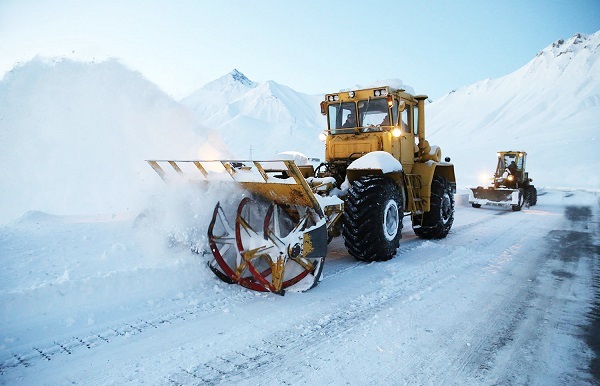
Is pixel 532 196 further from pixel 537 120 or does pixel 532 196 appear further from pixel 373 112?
pixel 537 120

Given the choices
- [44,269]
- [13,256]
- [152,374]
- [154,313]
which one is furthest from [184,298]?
[13,256]

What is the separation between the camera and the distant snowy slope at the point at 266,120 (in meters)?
50.0

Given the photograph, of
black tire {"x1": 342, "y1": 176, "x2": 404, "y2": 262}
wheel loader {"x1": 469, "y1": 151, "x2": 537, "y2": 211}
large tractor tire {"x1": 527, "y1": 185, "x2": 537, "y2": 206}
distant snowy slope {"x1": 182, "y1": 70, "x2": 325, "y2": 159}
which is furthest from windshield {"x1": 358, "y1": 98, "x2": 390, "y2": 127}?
distant snowy slope {"x1": 182, "y1": 70, "x2": 325, "y2": 159}

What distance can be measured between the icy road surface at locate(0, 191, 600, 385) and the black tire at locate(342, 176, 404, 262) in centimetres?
22

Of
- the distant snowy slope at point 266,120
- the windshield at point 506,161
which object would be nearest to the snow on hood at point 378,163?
the windshield at point 506,161

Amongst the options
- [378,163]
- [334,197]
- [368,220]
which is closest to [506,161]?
[378,163]

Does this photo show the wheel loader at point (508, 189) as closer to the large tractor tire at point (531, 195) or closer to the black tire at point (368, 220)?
the large tractor tire at point (531, 195)

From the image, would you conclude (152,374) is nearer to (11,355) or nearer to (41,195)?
(11,355)

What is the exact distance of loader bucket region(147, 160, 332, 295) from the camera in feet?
12.9

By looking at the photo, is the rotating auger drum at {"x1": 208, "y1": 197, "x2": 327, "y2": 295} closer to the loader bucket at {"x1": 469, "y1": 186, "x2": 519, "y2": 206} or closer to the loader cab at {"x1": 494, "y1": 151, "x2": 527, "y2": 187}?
the loader bucket at {"x1": 469, "y1": 186, "x2": 519, "y2": 206}


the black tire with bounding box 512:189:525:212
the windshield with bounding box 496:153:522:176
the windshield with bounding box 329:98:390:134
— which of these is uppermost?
the windshield with bounding box 329:98:390:134

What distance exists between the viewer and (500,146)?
4862 centimetres

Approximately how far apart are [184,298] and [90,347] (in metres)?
1.05

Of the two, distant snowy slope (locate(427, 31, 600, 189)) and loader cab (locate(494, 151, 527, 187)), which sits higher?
distant snowy slope (locate(427, 31, 600, 189))
